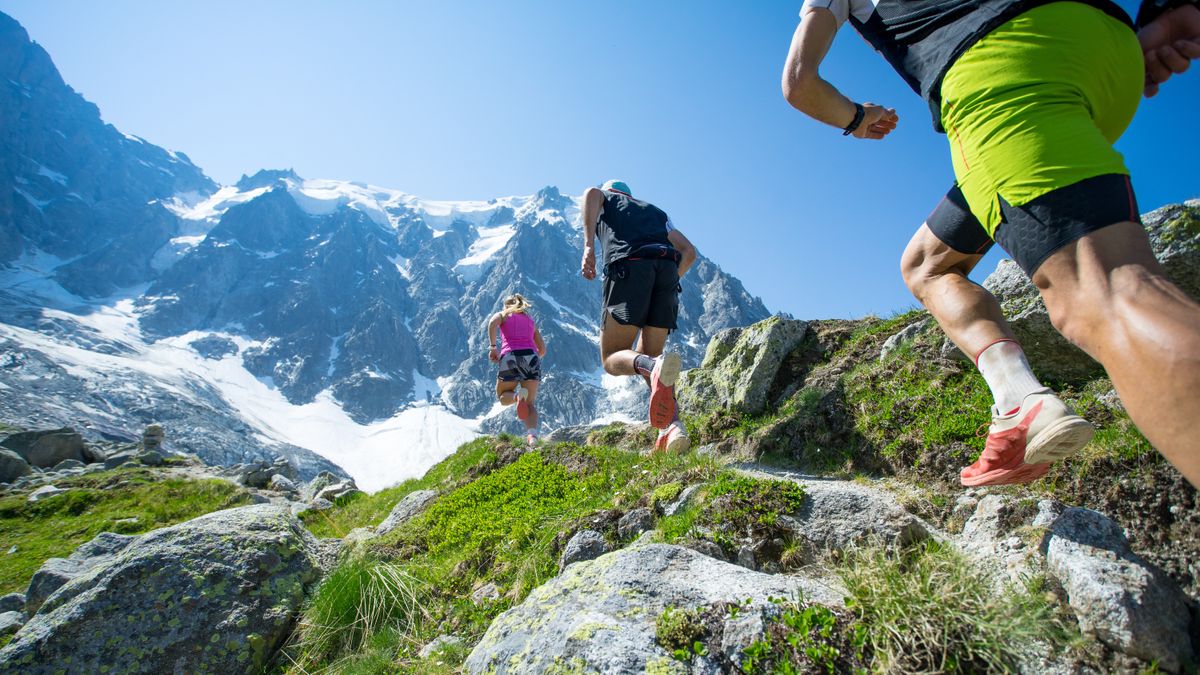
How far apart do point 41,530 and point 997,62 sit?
14.6 metres

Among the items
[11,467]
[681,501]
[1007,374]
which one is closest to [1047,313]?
[1007,374]

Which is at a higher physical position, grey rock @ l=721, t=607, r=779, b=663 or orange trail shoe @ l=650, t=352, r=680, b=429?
orange trail shoe @ l=650, t=352, r=680, b=429

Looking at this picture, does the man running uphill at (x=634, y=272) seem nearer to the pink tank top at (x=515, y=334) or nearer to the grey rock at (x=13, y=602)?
the pink tank top at (x=515, y=334)

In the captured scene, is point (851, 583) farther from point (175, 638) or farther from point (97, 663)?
point (97, 663)

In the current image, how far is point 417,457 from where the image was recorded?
174500 mm

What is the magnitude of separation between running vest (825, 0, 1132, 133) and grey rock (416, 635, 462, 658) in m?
3.90

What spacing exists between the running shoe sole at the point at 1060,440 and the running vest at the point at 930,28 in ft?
4.39

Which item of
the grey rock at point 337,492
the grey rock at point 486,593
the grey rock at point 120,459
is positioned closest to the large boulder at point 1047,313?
the grey rock at point 486,593

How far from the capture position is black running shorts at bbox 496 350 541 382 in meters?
11.5

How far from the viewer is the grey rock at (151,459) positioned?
15938 millimetres

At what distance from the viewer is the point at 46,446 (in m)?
19.2

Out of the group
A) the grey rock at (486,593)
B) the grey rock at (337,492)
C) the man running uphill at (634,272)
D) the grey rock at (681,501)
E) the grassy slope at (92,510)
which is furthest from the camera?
the grey rock at (337,492)

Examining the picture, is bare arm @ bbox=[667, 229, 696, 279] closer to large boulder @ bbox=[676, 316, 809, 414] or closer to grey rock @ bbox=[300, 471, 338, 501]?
large boulder @ bbox=[676, 316, 809, 414]

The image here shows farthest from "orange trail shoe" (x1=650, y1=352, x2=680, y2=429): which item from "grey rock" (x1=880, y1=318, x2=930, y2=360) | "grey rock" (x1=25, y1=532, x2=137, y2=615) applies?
"grey rock" (x1=25, y1=532, x2=137, y2=615)
